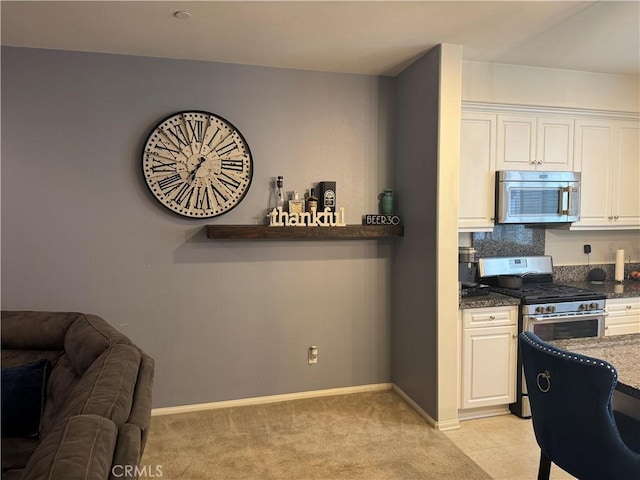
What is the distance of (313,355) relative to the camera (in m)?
3.78

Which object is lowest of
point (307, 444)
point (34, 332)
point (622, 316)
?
point (307, 444)

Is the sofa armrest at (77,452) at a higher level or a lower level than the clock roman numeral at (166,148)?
lower

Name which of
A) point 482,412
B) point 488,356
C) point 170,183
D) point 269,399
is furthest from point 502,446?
point 170,183

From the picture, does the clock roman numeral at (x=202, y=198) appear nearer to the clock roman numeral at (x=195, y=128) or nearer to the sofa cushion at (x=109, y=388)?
the clock roman numeral at (x=195, y=128)

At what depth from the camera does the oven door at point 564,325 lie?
3381 millimetres

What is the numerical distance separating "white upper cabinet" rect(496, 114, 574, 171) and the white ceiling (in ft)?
1.35

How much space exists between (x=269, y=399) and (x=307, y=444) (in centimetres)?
70

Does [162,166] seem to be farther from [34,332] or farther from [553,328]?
[553,328]

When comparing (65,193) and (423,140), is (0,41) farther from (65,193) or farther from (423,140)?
(423,140)

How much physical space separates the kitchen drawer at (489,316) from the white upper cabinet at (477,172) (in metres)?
0.59

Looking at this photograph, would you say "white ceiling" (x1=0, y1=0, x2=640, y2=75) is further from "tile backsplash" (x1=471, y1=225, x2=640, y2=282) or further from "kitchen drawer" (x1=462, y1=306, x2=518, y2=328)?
"kitchen drawer" (x1=462, y1=306, x2=518, y2=328)

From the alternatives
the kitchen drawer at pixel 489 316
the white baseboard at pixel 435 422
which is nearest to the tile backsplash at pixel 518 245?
the kitchen drawer at pixel 489 316

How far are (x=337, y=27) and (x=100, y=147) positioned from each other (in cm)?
175

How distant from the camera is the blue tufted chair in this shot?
1.63 m
